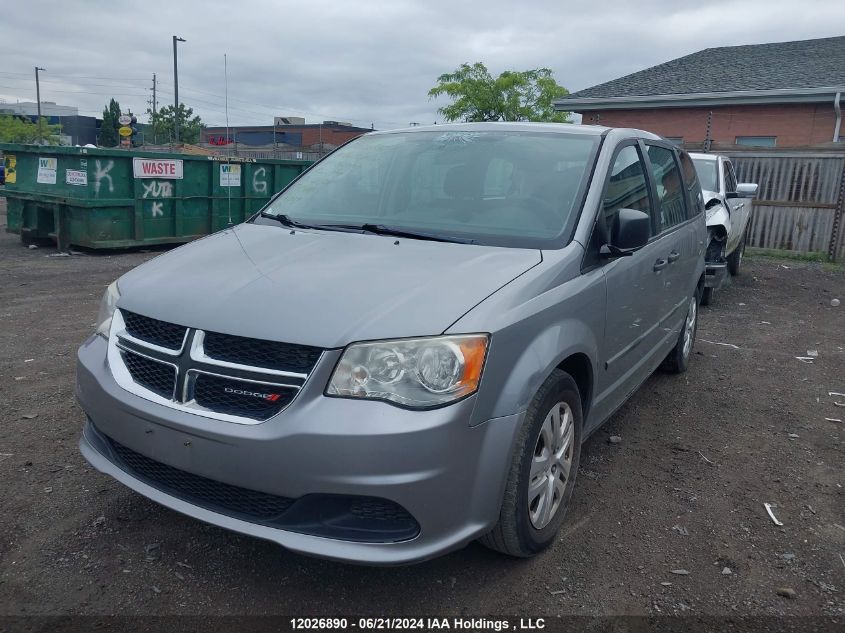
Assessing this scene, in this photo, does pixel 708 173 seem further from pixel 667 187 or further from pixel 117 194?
pixel 117 194

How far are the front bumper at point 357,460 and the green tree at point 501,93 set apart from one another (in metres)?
22.4

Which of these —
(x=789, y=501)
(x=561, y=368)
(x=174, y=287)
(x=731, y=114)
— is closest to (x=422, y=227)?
(x=561, y=368)

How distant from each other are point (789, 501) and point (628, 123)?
1636 centimetres

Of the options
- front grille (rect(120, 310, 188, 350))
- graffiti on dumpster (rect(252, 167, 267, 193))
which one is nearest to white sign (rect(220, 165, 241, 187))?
graffiti on dumpster (rect(252, 167, 267, 193))

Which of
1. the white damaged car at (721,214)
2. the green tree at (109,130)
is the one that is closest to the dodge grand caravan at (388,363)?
the white damaged car at (721,214)

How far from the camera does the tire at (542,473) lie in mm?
2662

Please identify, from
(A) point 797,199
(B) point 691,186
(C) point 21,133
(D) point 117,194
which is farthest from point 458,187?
(C) point 21,133

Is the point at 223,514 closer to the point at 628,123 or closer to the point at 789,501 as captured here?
the point at 789,501

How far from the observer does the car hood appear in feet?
8.05

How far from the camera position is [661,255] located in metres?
4.25

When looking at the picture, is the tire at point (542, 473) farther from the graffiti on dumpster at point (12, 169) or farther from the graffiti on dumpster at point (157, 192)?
the graffiti on dumpster at point (12, 169)

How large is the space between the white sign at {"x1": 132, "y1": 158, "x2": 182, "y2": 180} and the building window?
41.2 ft

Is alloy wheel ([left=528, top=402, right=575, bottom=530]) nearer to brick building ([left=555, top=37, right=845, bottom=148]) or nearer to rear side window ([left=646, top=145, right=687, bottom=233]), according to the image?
rear side window ([left=646, top=145, right=687, bottom=233])

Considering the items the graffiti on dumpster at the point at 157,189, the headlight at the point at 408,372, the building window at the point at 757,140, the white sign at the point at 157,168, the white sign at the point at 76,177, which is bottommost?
the headlight at the point at 408,372
